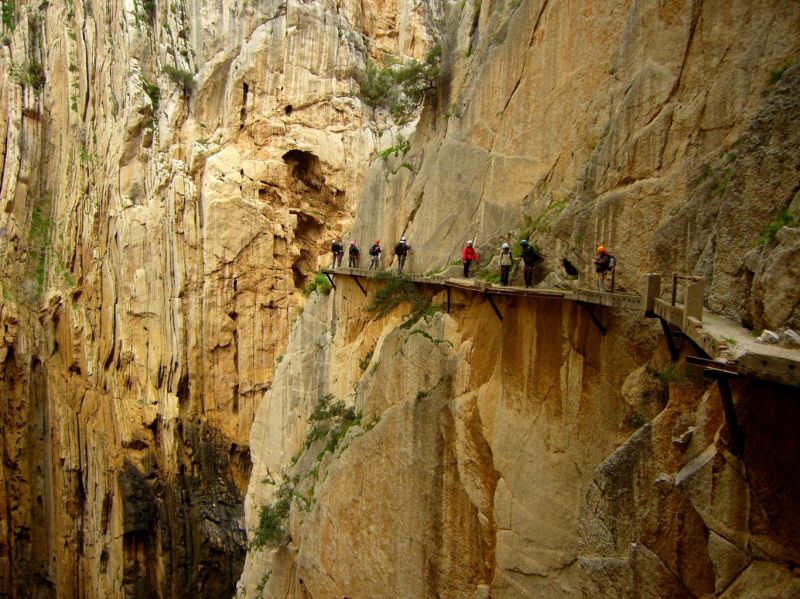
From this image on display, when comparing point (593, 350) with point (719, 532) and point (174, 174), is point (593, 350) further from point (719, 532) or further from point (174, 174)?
point (174, 174)

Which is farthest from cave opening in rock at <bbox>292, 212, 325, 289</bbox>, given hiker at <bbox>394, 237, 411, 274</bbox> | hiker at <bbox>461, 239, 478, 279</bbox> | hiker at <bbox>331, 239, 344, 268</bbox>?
hiker at <bbox>461, 239, 478, 279</bbox>

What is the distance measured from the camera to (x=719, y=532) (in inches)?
180

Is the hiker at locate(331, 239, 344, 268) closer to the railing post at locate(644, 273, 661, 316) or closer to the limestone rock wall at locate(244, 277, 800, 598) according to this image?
the limestone rock wall at locate(244, 277, 800, 598)

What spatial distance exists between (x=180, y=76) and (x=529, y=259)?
25702 mm

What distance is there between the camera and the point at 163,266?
27438mm

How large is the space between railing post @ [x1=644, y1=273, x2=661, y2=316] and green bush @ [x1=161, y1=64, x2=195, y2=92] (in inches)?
1119

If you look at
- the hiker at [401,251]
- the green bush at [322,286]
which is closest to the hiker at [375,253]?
the hiker at [401,251]

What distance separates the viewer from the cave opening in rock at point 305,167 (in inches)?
1140

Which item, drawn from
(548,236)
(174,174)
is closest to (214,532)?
(174,174)

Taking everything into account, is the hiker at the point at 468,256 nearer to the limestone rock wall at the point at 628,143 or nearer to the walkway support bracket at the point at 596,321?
the limestone rock wall at the point at 628,143

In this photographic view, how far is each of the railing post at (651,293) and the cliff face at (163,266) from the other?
23577mm

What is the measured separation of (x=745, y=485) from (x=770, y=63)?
486 cm

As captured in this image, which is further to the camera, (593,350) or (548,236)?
(548,236)

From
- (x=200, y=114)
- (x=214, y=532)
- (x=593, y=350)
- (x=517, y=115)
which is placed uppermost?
(x=200, y=114)
